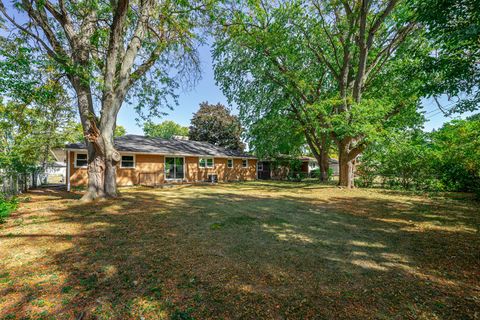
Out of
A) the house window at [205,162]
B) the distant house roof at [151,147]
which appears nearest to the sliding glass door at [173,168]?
the distant house roof at [151,147]

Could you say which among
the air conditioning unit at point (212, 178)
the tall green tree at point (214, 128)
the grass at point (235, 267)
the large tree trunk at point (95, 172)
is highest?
the tall green tree at point (214, 128)

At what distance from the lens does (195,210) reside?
25.2ft

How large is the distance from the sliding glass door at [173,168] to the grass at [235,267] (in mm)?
11397

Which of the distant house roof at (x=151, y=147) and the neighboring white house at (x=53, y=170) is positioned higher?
the distant house roof at (x=151, y=147)

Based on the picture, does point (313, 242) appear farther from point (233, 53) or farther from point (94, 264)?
point (233, 53)

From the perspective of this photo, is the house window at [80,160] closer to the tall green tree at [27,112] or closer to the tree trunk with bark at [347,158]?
the tall green tree at [27,112]

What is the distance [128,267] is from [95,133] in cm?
726

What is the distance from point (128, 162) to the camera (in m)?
15.8

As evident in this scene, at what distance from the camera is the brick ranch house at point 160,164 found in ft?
46.1

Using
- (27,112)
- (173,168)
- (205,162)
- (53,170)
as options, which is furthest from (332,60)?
(53,170)

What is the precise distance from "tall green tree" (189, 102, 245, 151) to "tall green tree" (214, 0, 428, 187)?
49.4 feet

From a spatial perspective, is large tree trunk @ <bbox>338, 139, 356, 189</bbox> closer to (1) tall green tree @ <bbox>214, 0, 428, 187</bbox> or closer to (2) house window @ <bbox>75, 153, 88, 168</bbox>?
(1) tall green tree @ <bbox>214, 0, 428, 187</bbox>

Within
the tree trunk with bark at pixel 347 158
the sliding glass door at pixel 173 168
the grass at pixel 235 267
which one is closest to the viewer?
the grass at pixel 235 267

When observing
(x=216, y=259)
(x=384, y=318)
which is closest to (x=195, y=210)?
(x=216, y=259)
